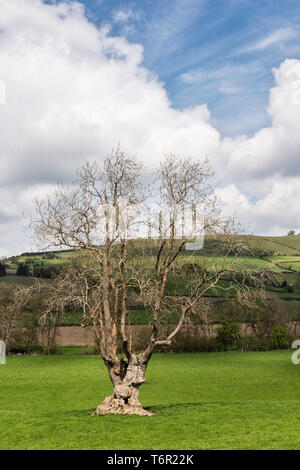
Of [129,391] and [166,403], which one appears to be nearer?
[129,391]

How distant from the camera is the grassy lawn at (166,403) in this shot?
15.5 m

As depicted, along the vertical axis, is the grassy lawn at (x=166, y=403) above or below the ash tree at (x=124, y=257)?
below

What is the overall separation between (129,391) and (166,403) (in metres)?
13.2

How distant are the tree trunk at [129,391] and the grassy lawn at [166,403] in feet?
2.31

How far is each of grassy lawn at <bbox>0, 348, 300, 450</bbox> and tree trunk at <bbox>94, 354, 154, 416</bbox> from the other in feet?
2.31

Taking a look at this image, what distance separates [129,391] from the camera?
62.3 ft

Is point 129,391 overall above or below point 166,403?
above

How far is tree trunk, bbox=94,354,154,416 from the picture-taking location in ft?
62.0

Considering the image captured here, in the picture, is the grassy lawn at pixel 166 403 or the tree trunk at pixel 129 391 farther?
the tree trunk at pixel 129 391

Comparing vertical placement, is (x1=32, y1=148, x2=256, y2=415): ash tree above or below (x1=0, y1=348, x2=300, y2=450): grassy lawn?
above

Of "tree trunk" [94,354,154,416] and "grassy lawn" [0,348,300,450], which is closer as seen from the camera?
"grassy lawn" [0,348,300,450]

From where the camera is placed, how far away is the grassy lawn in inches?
610

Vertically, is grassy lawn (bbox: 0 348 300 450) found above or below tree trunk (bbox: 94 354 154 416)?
below
